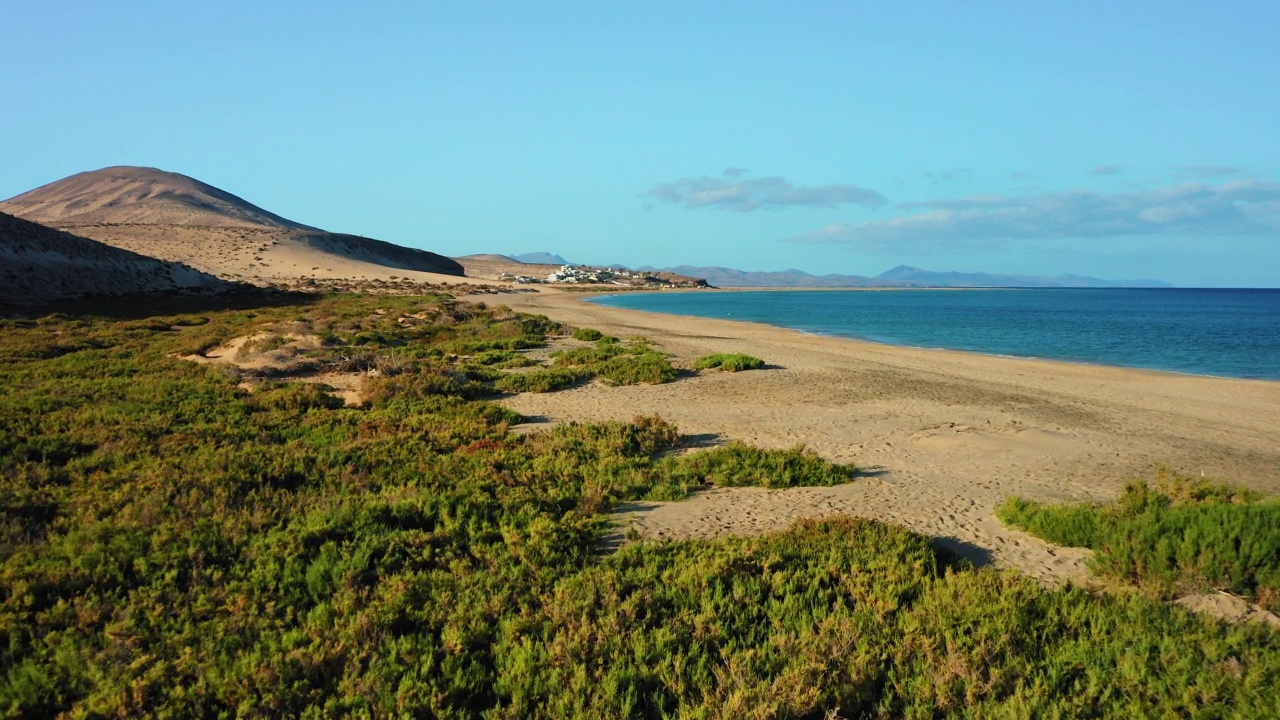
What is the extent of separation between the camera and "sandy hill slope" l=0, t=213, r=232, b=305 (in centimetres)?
3806

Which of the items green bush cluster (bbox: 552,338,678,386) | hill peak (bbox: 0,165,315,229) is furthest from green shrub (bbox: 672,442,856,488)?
hill peak (bbox: 0,165,315,229)

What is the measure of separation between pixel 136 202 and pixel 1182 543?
157 meters

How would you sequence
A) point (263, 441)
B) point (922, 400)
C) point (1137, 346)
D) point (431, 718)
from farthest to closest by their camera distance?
point (1137, 346) < point (922, 400) < point (263, 441) < point (431, 718)

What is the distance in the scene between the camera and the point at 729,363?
69.0 feet

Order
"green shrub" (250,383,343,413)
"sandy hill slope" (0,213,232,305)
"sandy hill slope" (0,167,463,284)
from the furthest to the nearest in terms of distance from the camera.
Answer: "sandy hill slope" (0,167,463,284)
"sandy hill slope" (0,213,232,305)
"green shrub" (250,383,343,413)

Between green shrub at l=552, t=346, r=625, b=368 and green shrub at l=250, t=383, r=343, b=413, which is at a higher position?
green shrub at l=552, t=346, r=625, b=368

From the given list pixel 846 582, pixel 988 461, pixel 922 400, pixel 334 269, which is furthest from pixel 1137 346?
pixel 334 269

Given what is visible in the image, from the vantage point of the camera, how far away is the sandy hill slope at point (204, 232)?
264ft

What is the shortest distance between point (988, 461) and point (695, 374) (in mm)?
9833

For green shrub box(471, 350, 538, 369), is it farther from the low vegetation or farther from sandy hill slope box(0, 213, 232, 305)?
sandy hill slope box(0, 213, 232, 305)

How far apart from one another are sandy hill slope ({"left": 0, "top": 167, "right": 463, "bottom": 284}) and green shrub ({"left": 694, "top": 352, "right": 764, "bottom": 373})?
62.9 meters

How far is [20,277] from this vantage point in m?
38.2

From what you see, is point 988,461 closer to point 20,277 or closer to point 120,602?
point 120,602

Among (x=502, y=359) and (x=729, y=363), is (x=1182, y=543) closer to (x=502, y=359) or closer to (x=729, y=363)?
(x=729, y=363)
